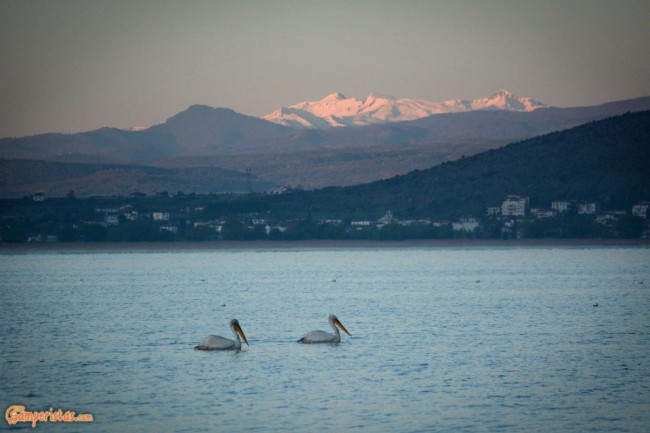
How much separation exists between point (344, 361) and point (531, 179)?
457 ft

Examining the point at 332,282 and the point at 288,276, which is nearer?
the point at 332,282

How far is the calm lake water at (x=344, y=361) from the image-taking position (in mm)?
24484

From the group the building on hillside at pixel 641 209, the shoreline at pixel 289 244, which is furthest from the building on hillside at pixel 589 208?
the shoreline at pixel 289 244

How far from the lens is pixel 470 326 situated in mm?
42906

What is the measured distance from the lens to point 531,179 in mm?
168375

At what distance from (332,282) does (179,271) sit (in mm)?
27146

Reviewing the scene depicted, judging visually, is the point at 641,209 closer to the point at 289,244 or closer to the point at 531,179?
the point at 531,179

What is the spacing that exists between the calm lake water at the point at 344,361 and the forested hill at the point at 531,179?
3650 inches

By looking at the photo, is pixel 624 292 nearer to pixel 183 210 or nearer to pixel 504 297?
pixel 504 297

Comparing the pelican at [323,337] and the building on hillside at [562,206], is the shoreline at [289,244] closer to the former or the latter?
the building on hillside at [562,206]

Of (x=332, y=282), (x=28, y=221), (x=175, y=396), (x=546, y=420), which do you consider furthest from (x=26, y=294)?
(x=28, y=221)

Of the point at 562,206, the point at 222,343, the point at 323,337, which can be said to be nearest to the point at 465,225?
the point at 562,206

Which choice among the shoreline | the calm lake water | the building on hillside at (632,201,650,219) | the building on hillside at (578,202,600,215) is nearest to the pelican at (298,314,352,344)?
the calm lake water

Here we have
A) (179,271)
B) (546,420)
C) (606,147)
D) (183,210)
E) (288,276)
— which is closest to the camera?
(546,420)
